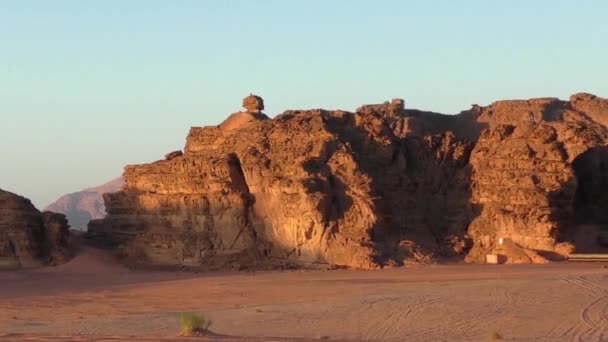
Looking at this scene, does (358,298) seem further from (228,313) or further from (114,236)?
(114,236)

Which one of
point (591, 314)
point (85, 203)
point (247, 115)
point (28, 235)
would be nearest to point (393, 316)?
point (591, 314)

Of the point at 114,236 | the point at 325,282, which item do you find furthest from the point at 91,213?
the point at 325,282

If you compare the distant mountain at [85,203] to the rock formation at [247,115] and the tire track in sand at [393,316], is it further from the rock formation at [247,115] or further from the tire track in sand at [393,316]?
the tire track in sand at [393,316]

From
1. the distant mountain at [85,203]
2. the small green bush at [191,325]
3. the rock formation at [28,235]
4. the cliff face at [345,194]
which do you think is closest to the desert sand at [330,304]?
the small green bush at [191,325]

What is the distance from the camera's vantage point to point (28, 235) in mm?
33188

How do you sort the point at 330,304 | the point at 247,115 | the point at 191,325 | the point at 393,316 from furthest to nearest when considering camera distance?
the point at 247,115 < the point at 330,304 < the point at 393,316 < the point at 191,325

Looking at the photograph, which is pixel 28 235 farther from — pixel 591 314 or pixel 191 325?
pixel 591 314

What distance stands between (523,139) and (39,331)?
57.9ft

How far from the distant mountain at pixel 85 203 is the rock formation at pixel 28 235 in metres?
100

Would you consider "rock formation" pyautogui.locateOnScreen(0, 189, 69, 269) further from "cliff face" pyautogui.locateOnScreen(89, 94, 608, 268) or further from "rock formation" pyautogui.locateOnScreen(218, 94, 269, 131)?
"rock formation" pyautogui.locateOnScreen(218, 94, 269, 131)

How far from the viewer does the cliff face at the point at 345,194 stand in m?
29.7

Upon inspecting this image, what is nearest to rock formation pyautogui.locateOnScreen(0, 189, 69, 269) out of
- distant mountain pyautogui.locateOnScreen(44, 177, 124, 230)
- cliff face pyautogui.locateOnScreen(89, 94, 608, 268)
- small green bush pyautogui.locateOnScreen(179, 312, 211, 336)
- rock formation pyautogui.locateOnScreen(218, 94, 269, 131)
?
cliff face pyautogui.locateOnScreen(89, 94, 608, 268)

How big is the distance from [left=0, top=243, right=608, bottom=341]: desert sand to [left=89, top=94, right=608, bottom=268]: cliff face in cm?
173

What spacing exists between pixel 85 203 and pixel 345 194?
126 meters
